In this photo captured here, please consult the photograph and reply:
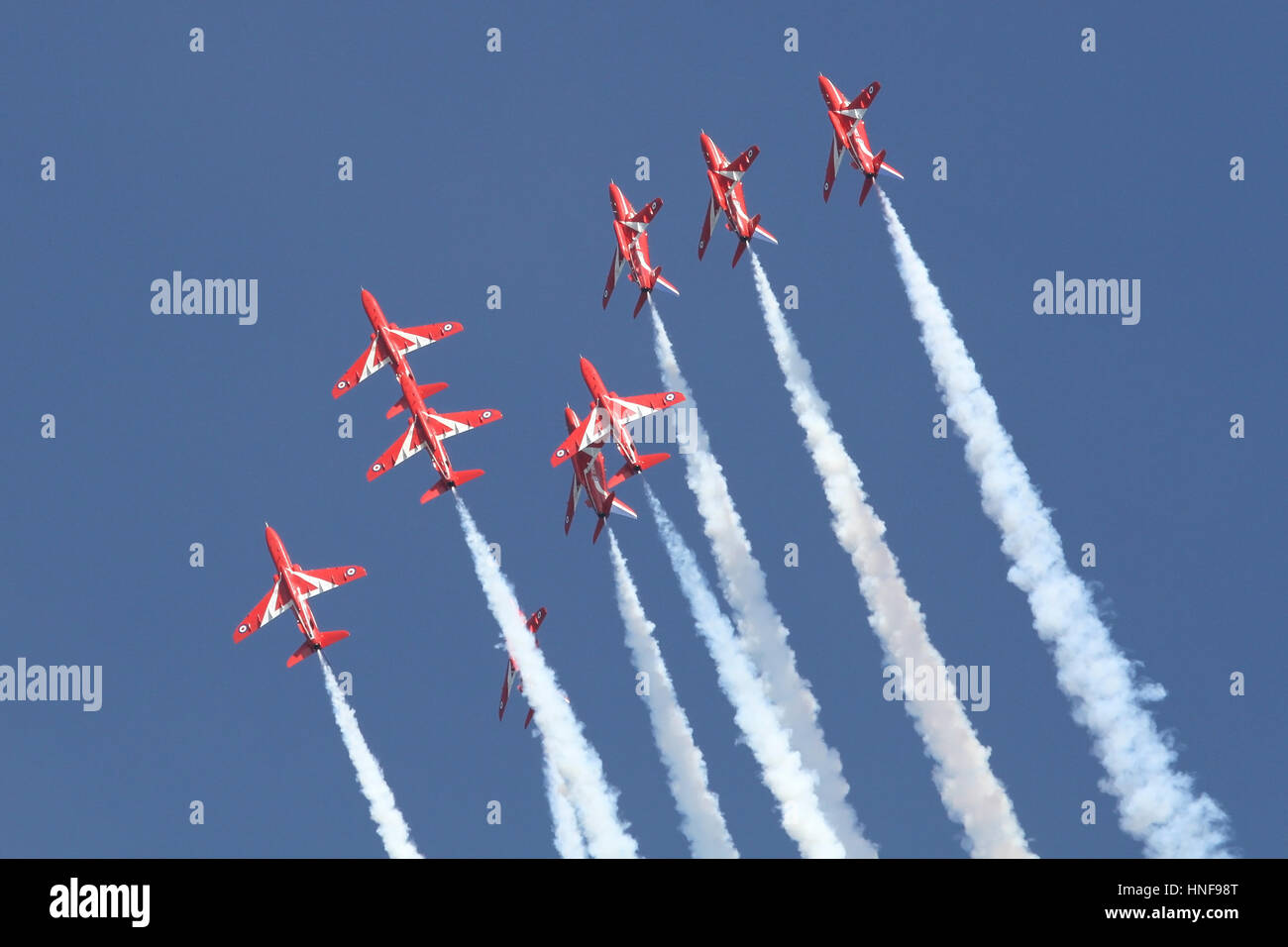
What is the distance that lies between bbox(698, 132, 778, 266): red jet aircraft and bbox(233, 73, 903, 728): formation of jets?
2.2 inches

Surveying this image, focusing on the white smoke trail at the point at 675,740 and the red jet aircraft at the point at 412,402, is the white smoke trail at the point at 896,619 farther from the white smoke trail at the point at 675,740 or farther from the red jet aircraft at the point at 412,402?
the red jet aircraft at the point at 412,402

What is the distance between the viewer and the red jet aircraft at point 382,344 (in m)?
104

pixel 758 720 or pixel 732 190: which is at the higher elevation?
pixel 732 190

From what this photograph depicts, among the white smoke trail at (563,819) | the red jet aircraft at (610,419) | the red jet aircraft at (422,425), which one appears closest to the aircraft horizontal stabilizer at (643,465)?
the red jet aircraft at (610,419)

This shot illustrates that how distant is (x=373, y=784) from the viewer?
98.8 m

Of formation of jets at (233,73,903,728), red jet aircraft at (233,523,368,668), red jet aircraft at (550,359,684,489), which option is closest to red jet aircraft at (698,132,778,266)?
formation of jets at (233,73,903,728)

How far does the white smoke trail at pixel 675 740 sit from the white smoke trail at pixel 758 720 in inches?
116

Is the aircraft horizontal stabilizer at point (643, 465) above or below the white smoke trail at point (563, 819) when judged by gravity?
above

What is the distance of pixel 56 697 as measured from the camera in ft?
399

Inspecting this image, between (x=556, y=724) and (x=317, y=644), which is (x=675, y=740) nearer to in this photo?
(x=556, y=724)

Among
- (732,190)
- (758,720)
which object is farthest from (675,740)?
(732,190)

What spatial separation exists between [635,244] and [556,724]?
29387mm

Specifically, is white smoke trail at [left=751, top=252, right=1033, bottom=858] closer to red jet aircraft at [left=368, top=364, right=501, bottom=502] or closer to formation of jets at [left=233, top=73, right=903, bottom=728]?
formation of jets at [left=233, top=73, right=903, bottom=728]
